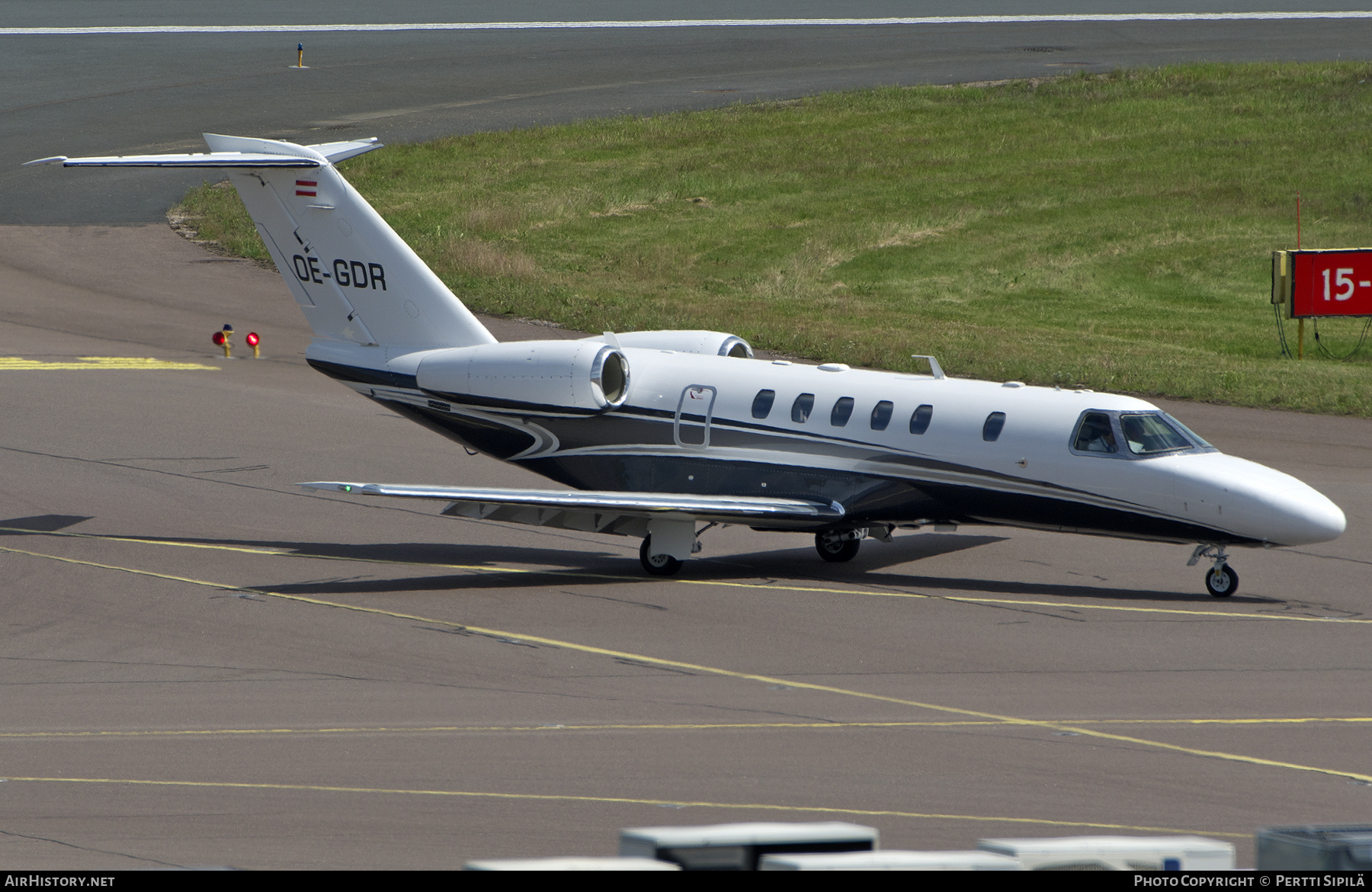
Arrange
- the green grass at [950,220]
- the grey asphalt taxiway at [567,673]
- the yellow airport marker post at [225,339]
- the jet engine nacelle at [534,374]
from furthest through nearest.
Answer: the green grass at [950,220] → the yellow airport marker post at [225,339] → the jet engine nacelle at [534,374] → the grey asphalt taxiway at [567,673]

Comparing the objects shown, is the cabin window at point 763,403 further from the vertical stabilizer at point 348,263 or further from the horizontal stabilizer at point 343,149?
the horizontal stabilizer at point 343,149

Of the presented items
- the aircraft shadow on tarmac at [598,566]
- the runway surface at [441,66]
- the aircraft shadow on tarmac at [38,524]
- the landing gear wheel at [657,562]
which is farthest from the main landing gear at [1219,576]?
the runway surface at [441,66]

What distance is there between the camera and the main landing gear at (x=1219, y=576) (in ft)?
69.0

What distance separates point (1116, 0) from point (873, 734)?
3423 inches

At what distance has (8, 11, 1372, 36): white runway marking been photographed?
82.9 metres

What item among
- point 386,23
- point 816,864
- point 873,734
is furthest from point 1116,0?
point 816,864

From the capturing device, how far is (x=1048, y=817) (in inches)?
488

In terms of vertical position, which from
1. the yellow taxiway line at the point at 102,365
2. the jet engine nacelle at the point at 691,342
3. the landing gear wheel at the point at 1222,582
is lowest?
the landing gear wheel at the point at 1222,582

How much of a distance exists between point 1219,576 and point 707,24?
2712 inches

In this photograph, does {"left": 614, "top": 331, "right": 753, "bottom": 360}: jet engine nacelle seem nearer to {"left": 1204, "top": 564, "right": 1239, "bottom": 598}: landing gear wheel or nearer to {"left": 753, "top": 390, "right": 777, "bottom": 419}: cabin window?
{"left": 753, "top": 390, "right": 777, "bottom": 419}: cabin window

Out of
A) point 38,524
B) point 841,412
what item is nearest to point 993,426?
point 841,412

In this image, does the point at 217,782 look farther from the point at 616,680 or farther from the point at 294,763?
the point at 616,680

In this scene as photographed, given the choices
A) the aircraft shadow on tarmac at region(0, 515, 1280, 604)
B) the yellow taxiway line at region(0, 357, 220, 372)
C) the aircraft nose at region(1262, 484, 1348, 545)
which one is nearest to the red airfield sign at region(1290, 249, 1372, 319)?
the aircraft shadow on tarmac at region(0, 515, 1280, 604)

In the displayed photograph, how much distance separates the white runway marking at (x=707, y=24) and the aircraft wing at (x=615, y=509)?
215 feet
